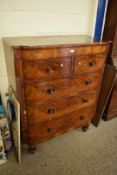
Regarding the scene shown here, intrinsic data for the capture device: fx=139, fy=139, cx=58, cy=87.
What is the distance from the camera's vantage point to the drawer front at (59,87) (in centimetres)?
122

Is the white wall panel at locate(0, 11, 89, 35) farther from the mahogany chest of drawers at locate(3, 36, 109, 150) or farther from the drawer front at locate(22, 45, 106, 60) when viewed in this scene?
the drawer front at locate(22, 45, 106, 60)

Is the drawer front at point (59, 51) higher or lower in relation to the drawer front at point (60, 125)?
higher

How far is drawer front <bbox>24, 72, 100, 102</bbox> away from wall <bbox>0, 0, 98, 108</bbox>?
530mm

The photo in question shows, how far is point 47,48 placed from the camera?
1099 millimetres

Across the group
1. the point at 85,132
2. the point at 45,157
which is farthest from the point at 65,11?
the point at 45,157

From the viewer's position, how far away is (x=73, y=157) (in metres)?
1.58

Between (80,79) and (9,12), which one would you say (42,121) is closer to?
(80,79)

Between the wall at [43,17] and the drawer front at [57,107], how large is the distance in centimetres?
54

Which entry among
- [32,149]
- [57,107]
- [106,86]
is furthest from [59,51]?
[32,149]

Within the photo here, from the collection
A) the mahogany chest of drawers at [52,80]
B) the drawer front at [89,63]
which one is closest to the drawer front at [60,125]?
the mahogany chest of drawers at [52,80]

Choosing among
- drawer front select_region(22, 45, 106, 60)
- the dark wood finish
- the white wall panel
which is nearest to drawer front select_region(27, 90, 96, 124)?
the dark wood finish

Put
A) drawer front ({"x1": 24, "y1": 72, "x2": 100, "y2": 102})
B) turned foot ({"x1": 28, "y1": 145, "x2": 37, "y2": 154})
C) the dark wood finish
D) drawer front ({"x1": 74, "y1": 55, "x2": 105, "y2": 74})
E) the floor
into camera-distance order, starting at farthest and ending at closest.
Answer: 1. the dark wood finish
2. turned foot ({"x1": 28, "y1": 145, "x2": 37, "y2": 154})
3. the floor
4. drawer front ({"x1": 74, "y1": 55, "x2": 105, "y2": 74})
5. drawer front ({"x1": 24, "y1": 72, "x2": 100, "y2": 102})

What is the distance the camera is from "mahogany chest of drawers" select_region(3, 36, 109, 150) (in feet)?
3.65

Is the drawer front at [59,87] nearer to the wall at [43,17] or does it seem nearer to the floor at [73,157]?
the wall at [43,17]
